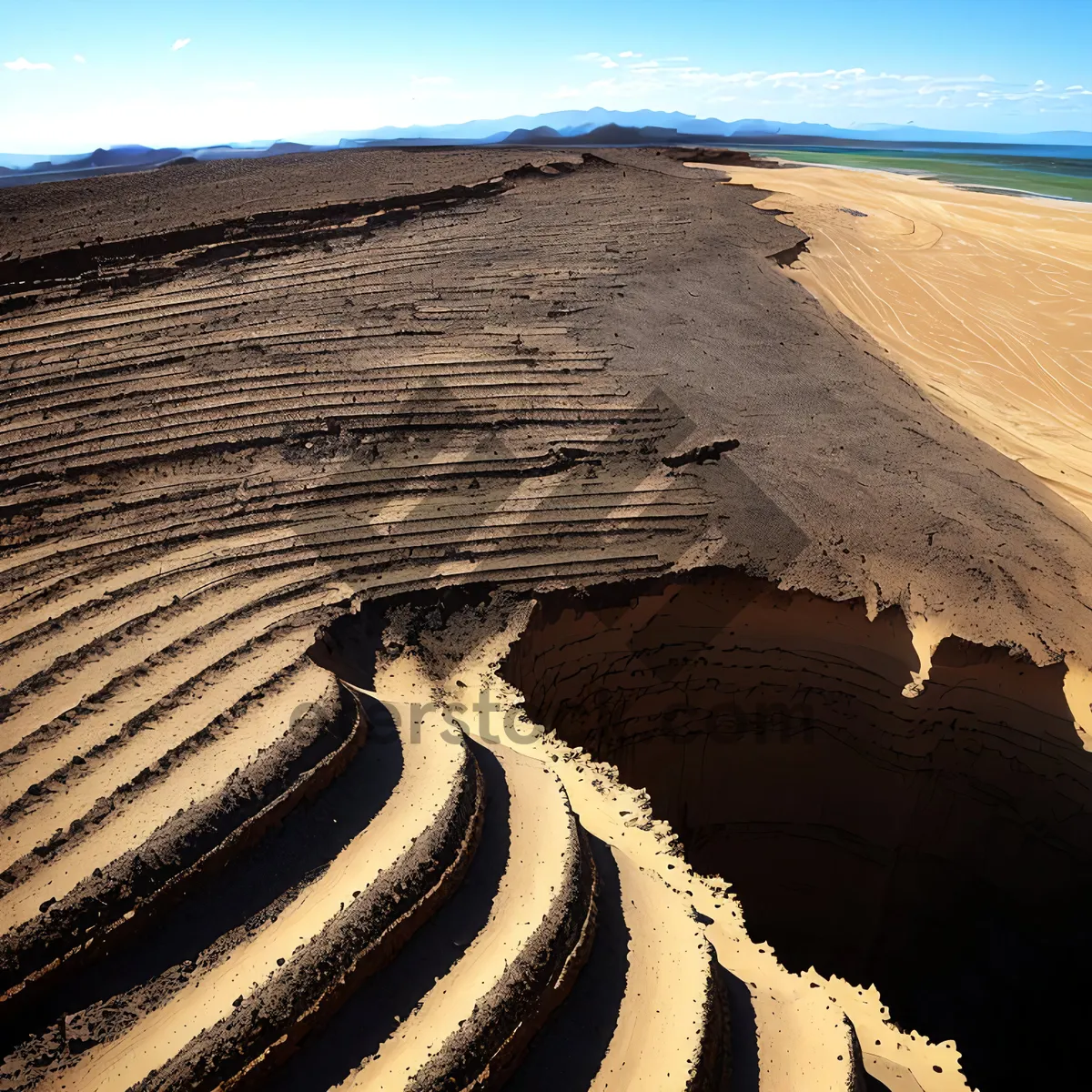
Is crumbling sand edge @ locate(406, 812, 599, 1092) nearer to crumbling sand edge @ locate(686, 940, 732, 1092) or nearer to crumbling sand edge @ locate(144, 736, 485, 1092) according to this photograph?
crumbling sand edge @ locate(144, 736, 485, 1092)

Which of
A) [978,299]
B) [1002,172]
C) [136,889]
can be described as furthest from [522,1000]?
[1002,172]

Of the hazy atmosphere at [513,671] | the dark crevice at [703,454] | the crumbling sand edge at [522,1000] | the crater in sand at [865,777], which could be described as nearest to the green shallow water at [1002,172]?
the hazy atmosphere at [513,671]

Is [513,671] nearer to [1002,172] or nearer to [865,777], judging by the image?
[865,777]

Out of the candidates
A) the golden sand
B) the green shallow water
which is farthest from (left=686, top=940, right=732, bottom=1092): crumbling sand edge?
the green shallow water

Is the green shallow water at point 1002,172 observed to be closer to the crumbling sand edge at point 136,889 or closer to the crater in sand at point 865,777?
the crater in sand at point 865,777

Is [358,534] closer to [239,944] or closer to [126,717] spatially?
[126,717]

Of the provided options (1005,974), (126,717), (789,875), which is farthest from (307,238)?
(1005,974)
